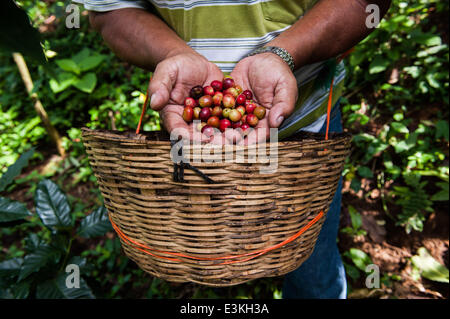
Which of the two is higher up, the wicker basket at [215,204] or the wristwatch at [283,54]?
the wristwatch at [283,54]

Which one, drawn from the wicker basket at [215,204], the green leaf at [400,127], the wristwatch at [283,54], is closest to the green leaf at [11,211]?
the wicker basket at [215,204]

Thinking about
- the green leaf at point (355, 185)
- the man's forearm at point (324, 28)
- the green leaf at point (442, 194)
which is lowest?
the green leaf at point (355, 185)

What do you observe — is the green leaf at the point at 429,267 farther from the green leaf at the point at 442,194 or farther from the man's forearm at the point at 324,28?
the man's forearm at the point at 324,28

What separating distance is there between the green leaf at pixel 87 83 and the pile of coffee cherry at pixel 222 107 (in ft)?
9.32

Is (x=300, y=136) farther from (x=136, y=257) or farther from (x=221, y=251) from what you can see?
(x=136, y=257)

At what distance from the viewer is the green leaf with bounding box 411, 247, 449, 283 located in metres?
2.08

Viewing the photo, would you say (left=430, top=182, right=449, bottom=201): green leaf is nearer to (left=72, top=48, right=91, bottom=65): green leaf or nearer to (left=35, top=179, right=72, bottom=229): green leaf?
(left=35, top=179, right=72, bottom=229): green leaf

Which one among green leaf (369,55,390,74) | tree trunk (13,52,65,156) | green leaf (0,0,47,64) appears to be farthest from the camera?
tree trunk (13,52,65,156)

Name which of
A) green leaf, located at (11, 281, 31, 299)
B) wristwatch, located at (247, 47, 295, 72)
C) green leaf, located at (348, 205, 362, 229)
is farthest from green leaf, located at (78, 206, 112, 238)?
green leaf, located at (348, 205, 362, 229)

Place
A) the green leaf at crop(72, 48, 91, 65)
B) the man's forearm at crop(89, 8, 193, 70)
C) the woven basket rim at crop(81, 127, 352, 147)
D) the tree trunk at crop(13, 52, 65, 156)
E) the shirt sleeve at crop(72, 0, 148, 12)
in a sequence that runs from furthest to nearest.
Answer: the green leaf at crop(72, 48, 91, 65) → the tree trunk at crop(13, 52, 65, 156) → the shirt sleeve at crop(72, 0, 148, 12) → the man's forearm at crop(89, 8, 193, 70) → the woven basket rim at crop(81, 127, 352, 147)

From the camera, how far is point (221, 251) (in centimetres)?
105

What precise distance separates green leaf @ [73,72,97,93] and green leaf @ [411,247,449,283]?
416cm

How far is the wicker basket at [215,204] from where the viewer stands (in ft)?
3.14

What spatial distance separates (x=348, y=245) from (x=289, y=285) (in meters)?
0.94
